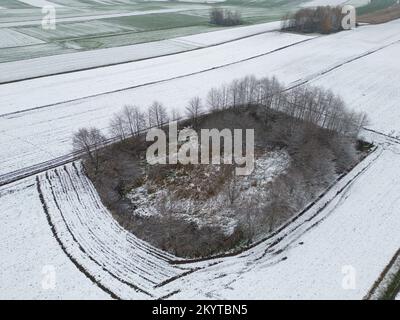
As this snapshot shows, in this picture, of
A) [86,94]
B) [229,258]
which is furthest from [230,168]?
[86,94]

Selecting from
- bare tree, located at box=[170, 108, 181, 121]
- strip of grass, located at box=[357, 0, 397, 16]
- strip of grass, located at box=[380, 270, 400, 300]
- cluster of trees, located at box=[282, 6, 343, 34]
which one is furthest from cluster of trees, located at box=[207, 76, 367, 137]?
strip of grass, located at box=[357, 0, 397, 16]

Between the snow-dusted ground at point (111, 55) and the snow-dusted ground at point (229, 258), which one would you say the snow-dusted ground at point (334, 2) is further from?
the snow-dusted ground at point (229, 258)

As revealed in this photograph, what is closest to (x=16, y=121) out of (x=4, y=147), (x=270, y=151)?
(x=4, y=147)

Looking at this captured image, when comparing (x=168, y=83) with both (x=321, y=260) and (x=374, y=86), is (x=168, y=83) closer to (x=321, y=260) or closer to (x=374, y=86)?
(x=374, y=86)

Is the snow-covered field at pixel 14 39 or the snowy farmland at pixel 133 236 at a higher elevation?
the snow-covered field at pixel 14 39

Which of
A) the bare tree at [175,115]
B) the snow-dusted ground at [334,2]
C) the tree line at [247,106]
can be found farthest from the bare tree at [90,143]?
the snow-dusted ground at [334,2]

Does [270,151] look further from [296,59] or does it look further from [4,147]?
[296,59]
